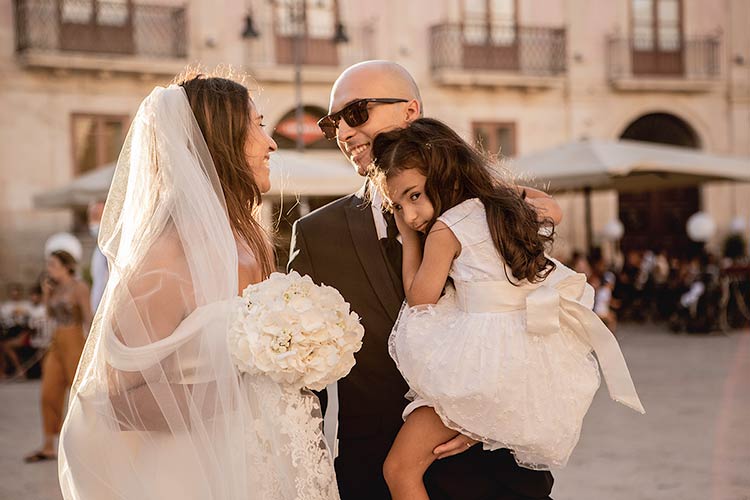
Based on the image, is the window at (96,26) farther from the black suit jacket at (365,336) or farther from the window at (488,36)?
the black suit jacket at (365,336)

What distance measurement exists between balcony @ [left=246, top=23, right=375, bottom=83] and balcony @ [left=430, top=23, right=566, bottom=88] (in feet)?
5.49

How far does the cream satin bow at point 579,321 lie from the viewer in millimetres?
2881

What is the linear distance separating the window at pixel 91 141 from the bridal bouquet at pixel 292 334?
1777 centimetres

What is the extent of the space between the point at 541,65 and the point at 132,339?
21.8 m

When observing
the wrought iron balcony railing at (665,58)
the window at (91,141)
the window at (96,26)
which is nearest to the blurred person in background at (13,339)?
the window at (91,141)

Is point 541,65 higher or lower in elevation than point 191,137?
higher

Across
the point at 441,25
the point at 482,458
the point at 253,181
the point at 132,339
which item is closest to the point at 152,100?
the point at 253,181

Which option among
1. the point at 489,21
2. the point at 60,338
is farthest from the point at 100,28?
the point at 60,338

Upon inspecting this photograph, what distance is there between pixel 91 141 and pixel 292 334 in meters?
18.2

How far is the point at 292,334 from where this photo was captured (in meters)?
2.65

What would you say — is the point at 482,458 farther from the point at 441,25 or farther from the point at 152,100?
the point at 441,25

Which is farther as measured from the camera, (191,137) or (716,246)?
(716,246)

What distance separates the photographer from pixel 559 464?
116 inches

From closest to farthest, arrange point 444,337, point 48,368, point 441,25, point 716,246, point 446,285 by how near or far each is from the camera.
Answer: point 444,337, point 446,285, point 48,368, point 441,25, point 716,246
